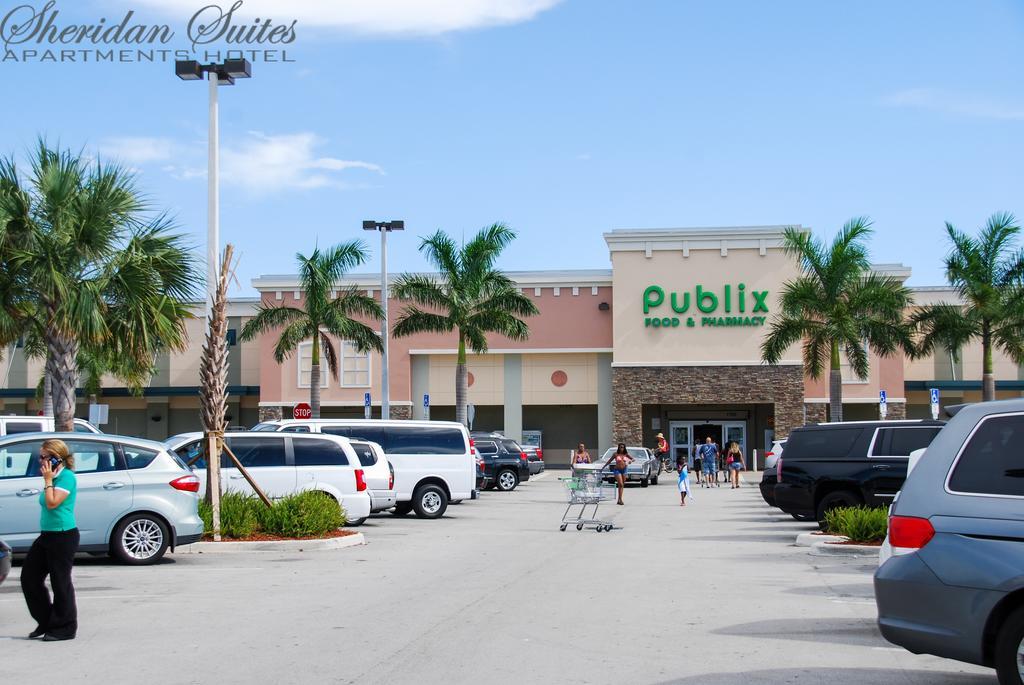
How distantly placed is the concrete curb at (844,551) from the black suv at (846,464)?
2.88 meters

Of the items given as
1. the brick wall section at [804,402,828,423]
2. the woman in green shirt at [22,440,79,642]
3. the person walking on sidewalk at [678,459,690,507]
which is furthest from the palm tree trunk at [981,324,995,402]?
the woman in green shirt at [22,440,79,642]

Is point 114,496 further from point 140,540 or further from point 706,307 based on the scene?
point 706,307

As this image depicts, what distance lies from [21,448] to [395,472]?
10864 millimetres

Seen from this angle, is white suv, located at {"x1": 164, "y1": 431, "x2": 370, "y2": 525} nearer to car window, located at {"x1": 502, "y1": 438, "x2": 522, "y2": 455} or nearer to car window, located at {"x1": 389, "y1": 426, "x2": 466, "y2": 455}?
car window, located at {"x1": 389, "y1": 426, "x2": 466, "y2": 455}

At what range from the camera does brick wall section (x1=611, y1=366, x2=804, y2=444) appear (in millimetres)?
54062

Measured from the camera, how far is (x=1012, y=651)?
259 inches

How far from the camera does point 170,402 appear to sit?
2496 inches

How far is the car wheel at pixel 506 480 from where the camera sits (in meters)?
37.7

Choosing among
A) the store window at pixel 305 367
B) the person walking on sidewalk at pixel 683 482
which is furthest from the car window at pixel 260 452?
the store window at pixel 305 367

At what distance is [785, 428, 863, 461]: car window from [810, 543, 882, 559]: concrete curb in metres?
3.26

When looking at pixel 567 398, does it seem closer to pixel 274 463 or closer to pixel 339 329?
pixel 339 329

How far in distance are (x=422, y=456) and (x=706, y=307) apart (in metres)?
31.6

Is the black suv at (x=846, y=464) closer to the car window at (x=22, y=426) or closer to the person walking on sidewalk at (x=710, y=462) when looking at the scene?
the car window at (x=22, y=426)

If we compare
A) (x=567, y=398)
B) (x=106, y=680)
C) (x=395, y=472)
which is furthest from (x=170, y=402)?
(x=106, y=680)
